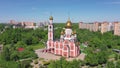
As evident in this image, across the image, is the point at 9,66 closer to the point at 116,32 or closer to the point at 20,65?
the point at 20,65

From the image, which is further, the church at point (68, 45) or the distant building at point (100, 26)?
the distant building at point (100, 26)

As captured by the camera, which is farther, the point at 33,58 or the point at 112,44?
the point at 112,44

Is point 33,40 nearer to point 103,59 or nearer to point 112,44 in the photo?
point 112,44

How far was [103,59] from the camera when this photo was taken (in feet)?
72.7

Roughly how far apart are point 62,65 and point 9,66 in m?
5.09

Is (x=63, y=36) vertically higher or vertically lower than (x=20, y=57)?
higher

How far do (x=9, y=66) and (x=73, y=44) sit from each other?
1081 centimetres

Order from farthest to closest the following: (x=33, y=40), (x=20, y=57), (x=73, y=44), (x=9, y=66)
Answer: (x=33, y=40)
(x=73, y=44)
(x=20, y=57)
(x=9, y=66)

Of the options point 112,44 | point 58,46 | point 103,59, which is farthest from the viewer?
point 112,44

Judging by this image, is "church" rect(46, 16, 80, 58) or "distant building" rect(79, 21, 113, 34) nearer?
"church" rect(46, 16, 80, 58)

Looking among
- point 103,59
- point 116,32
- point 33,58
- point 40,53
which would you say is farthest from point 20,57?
point 116,32

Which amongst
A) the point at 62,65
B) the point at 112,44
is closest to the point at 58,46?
the point at 62,65

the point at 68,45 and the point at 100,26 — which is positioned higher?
the point at 100,26

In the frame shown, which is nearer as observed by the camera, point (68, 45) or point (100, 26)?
point (68, 45)
